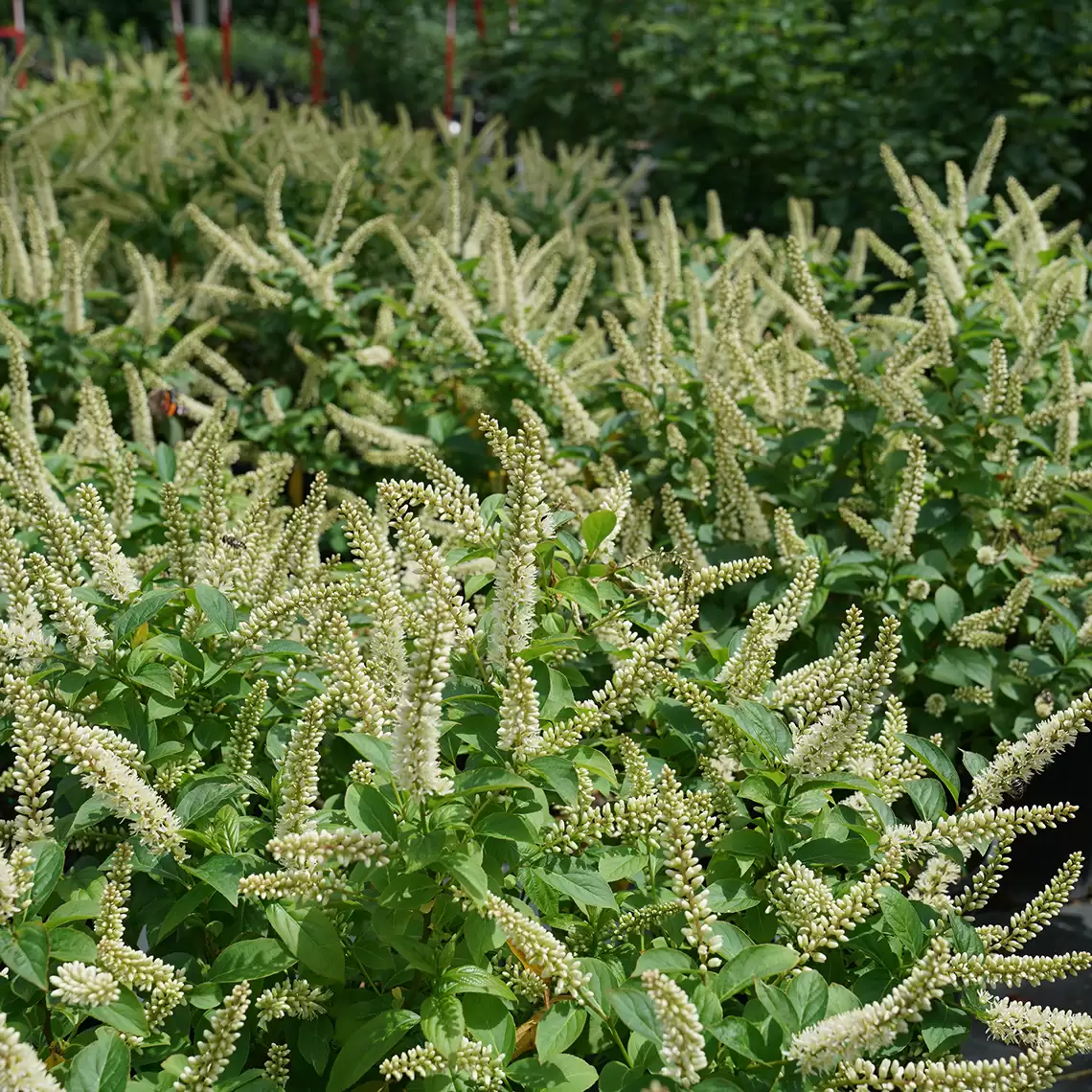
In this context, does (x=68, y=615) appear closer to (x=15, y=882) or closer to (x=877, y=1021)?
(x=15, y=882)

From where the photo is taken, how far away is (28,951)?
4.72ft

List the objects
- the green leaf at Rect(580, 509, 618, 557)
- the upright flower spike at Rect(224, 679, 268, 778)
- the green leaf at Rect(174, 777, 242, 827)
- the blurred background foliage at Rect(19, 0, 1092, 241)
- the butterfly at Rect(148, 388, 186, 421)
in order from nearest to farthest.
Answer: the green leaf at Rect(174, 777, 242, 827) < the upright flower spike at Rect(224, 679, 268, 778) < the green leaf at Rect(580, 509, 618, 557) < the butterfly at Rect(148, 388, 186, 421) < the blurred background foliage at Rect(19, 0, 1092, 241)

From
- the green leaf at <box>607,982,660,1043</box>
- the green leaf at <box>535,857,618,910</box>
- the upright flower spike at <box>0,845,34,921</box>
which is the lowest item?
the green leaf at <box>535,857,618,910</box>

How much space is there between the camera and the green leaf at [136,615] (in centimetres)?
189

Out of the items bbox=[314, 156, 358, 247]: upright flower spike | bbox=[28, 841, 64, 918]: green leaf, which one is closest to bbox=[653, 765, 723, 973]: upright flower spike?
bbox=[28, 841, 64, 918]: green leaf

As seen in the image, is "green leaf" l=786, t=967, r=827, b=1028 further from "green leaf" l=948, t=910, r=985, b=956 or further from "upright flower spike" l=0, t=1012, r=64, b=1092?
"upright flower spike" l=0, t=1012, r=64, b=1092

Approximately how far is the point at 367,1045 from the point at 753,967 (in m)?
0.51

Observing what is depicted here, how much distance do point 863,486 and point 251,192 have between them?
127 inches

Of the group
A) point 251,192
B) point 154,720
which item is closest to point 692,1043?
point 154,720

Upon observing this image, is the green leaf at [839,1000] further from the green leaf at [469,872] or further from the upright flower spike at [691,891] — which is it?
the green leaf at [469,872]

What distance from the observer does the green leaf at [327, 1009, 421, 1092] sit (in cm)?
152

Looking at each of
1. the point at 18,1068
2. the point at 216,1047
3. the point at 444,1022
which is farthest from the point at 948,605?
the point at 18,1068

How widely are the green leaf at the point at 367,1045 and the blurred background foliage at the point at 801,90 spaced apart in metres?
5.82

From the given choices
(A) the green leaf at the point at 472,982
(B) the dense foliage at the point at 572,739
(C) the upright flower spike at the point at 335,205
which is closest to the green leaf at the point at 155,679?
(B) the dense foliage at the point at 572,739
